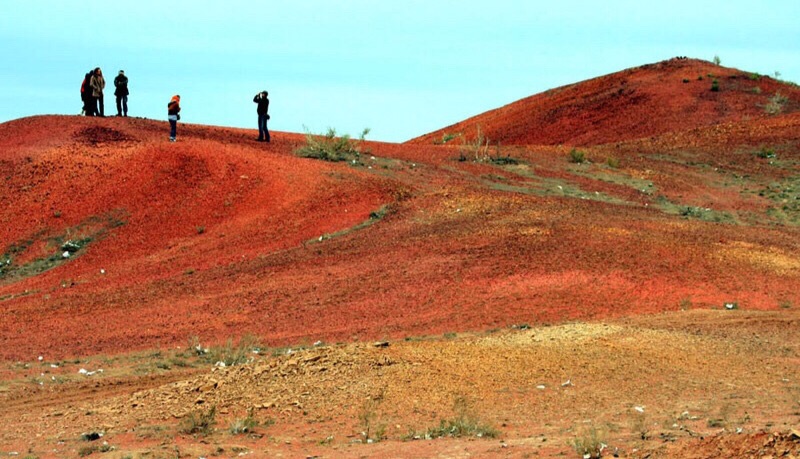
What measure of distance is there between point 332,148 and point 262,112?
2095mm

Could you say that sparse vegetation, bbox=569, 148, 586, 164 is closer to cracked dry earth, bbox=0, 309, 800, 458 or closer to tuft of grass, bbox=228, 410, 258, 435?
cracked dry earth, bbox=0, 309, 800, 458

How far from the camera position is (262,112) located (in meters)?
31.9

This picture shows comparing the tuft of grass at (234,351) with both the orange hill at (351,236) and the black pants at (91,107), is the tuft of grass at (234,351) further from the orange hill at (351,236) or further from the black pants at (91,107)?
the black pants at (91,107)

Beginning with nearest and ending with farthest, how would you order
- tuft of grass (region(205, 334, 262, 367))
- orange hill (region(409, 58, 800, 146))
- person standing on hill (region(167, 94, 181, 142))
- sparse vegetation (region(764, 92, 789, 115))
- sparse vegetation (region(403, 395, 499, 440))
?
sparse vegetation (region(403, 395, 499, 440)) → tuft of grass (region(205, 334, 262, 367)) → person standing on hill (region(167, 94, 181, 142)) → sparse vegetation (region(764, 92, 789, 115)) → orange hill (region(409, 58, 800, 146))

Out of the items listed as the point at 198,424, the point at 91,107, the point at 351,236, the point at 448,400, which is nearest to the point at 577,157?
the point at 351,236

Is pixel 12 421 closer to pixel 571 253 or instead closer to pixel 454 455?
pixel 454 455

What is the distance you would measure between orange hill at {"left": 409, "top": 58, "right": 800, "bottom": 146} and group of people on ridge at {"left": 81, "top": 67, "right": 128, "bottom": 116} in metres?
21.6

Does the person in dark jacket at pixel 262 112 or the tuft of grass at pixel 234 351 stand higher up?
the person in dark jacket at pixel 262 112

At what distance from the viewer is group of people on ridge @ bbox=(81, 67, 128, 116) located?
3183 cm

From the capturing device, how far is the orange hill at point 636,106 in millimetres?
48781

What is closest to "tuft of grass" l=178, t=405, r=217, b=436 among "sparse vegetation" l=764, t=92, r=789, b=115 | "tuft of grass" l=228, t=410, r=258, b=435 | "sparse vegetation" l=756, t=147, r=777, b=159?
"tuft of grass" l=228, t=410, r=258, b=435

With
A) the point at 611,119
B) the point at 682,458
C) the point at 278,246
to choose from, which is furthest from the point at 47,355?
the point at 611,119

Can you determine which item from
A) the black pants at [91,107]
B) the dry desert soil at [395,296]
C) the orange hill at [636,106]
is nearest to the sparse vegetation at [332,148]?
the dry desert soil at [395,296]

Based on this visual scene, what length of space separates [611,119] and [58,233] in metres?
30.1
